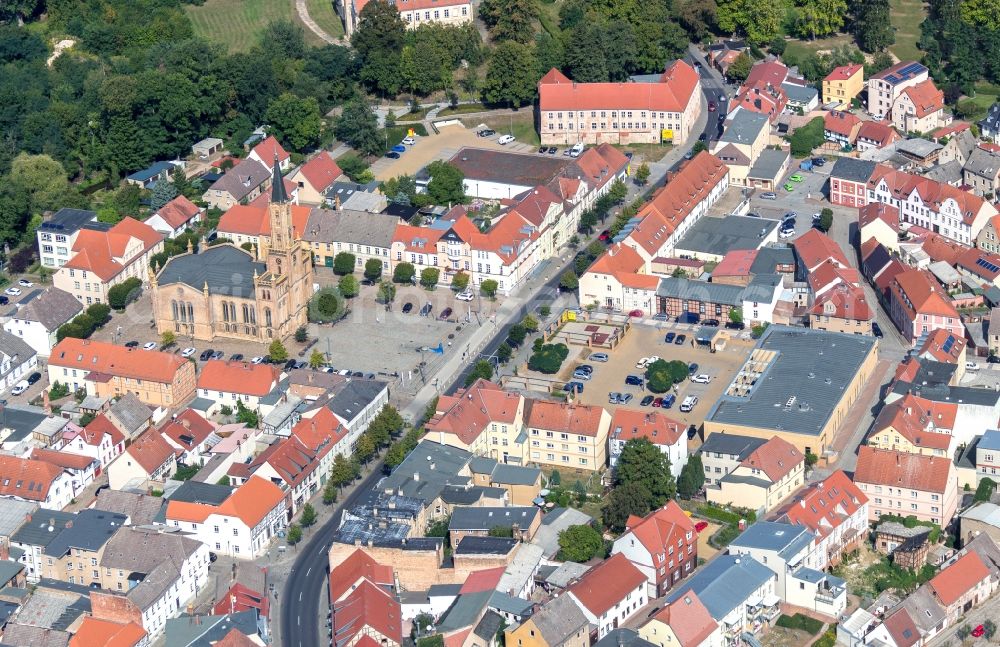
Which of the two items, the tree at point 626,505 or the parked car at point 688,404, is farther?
the parked car at point 688,404

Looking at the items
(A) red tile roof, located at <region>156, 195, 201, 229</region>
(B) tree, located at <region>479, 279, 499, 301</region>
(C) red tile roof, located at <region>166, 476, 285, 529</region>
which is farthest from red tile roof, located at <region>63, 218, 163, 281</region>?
(C) red tile roof, located at <region>166, 476, 285, 529</region>

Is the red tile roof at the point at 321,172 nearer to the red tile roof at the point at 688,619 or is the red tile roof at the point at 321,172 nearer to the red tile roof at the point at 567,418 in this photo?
the red tile roof at the point at 567,418

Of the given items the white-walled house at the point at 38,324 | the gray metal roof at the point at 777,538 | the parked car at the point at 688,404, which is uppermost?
the gray metal roof at the point at 777,538

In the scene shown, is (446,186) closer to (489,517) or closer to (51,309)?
(51,309)

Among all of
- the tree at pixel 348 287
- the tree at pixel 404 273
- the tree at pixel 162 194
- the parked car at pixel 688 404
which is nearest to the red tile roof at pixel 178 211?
the tree at pixel 162 194

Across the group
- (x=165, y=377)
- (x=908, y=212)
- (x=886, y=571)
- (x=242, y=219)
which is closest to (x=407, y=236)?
(x=242, y=219)

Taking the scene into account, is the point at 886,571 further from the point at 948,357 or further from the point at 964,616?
the point at 948,357
